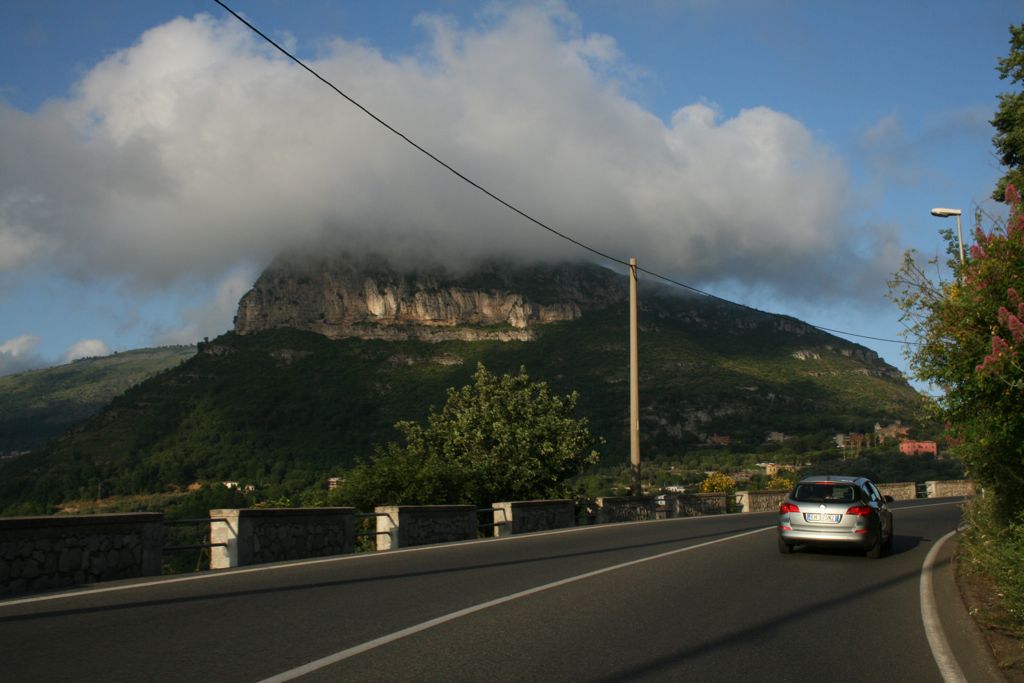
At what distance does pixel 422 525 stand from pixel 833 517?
8.45 meters

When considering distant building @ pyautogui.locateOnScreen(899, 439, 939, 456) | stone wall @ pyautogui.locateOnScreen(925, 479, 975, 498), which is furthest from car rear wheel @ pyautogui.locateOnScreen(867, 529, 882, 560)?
distant building @ pyautogui.locateOnScreen(899, 439, 939, 456)

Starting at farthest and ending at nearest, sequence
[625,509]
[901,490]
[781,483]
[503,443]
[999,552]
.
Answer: [901,490] < [781,483] < [503,443] < [625,509] < [999,552]

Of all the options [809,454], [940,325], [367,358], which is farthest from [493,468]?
[367,358]

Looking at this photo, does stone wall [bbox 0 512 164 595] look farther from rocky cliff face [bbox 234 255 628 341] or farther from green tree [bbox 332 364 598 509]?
rocky cliff face [bbox 234 255 628 341]

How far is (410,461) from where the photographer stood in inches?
991

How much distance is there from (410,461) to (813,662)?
1885 cm

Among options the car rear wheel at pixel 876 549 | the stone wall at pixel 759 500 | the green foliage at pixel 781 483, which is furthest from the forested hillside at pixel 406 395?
the car rear wheel at pixel 876 549

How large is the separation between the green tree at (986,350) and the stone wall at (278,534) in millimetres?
10084

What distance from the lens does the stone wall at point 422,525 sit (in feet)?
59.2

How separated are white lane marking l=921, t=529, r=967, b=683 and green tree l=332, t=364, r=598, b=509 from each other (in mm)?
15465

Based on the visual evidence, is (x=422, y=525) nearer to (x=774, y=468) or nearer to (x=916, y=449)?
(x=774, y=468)

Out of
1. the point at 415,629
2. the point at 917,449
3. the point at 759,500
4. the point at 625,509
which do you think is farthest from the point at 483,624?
the point at 917,449

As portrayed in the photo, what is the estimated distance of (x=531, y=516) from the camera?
24469mm

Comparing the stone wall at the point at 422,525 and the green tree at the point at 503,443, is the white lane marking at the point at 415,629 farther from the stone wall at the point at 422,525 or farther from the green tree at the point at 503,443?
the green tree at the point at 503,443
